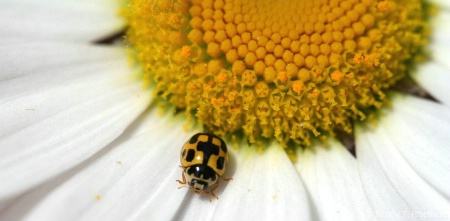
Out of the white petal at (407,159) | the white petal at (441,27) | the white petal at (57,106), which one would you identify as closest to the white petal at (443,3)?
the white petal at (441,27)

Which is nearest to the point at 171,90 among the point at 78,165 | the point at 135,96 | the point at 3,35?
the point at 135,96

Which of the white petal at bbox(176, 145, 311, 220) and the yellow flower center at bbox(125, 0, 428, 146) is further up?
the yellow flower center at bbox(125, 0, 428, 146)

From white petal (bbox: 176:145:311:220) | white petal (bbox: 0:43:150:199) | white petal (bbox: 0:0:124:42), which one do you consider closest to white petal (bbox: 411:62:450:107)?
white petal (bbox: 176:145:311:220)

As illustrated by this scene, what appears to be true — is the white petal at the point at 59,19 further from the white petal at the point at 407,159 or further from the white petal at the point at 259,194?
the white petal at the point at 407,159

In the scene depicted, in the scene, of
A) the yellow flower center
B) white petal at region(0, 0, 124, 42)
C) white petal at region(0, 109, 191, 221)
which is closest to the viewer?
white petal at region(0, 109, 191, 221)

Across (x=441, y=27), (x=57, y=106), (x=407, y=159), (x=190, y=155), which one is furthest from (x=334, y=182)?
(x=57, y=106)

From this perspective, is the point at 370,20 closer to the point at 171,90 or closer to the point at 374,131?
the point at 374,131

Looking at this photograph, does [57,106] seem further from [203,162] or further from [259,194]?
[259,194]

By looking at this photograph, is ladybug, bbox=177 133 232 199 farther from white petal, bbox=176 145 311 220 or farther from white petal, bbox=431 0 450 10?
white petal, bbox=431 0 450 10
